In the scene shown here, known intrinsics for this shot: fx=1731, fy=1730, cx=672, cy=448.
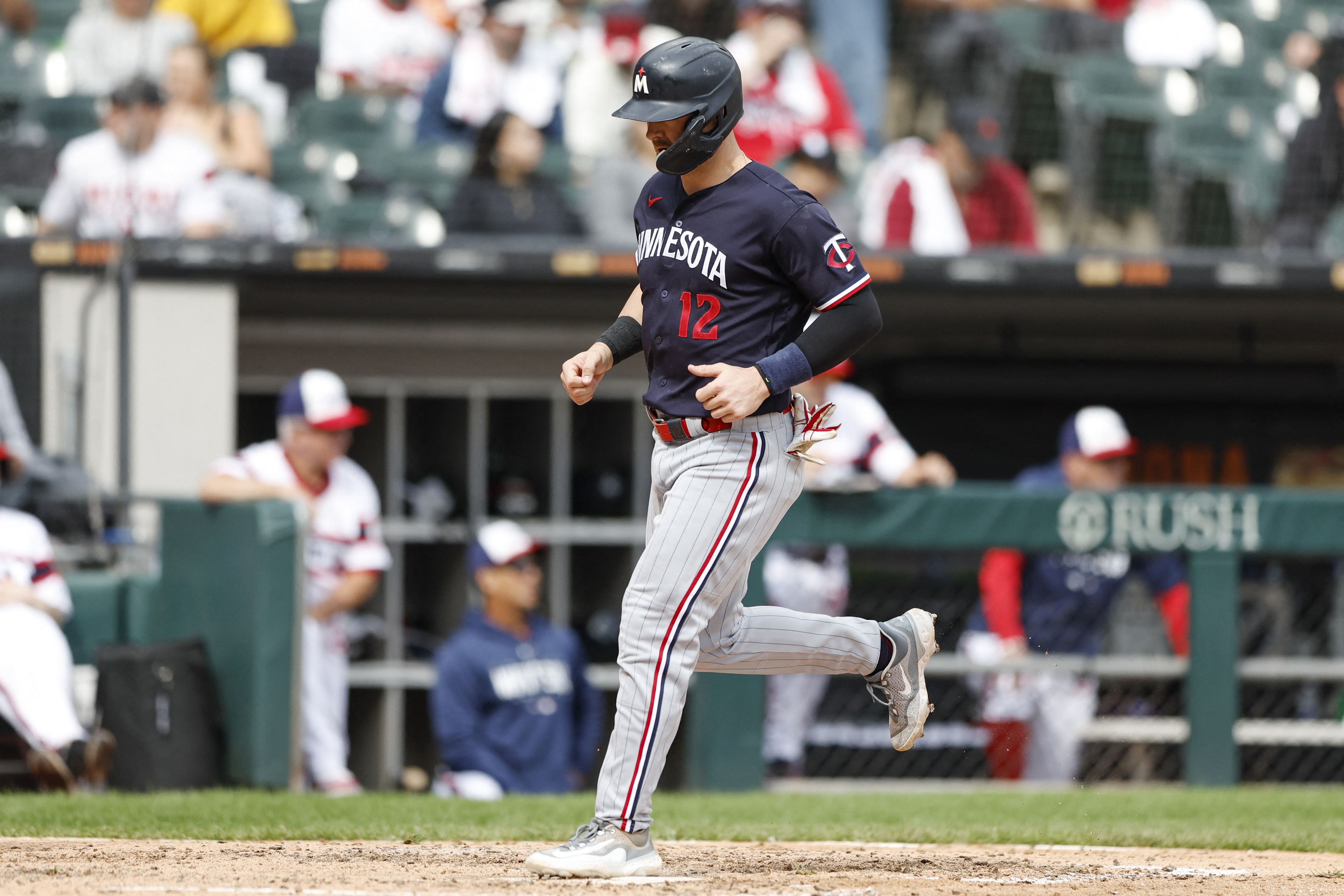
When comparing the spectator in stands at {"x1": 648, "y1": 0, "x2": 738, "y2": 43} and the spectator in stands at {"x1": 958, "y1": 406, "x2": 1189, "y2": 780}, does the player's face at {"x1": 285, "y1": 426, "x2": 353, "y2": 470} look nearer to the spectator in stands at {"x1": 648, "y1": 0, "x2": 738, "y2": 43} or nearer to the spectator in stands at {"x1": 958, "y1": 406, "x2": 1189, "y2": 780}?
the spectator in stands at {"x1": 958, "y1": 406, "x2": 1189, "y2": 780}

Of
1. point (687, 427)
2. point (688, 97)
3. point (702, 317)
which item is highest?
point (688, 97)

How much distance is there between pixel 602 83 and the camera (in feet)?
29.1

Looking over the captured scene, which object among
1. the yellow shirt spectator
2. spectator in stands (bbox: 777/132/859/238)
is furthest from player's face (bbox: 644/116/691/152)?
the yellow shirt spectator

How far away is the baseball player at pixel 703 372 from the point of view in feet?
11.0

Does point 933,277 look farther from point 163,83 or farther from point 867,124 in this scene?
point 163,83

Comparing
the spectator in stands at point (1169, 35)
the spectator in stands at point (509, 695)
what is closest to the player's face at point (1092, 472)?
the spectator in stands at point (509, 695)

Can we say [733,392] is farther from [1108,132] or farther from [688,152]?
[1108,132]

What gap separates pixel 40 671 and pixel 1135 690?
385 centimetres

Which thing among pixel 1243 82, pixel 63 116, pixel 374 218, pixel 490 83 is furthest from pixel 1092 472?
pixel 63 116

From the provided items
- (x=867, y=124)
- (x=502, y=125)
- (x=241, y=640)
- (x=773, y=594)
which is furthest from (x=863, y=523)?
(x=867, y=124)

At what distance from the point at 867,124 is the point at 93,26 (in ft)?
13.2

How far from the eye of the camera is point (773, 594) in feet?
21.6

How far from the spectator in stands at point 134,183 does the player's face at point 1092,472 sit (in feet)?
12.1

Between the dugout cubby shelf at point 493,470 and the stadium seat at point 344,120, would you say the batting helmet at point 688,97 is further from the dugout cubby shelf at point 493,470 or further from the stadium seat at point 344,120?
the stadium seat at point 344,120
